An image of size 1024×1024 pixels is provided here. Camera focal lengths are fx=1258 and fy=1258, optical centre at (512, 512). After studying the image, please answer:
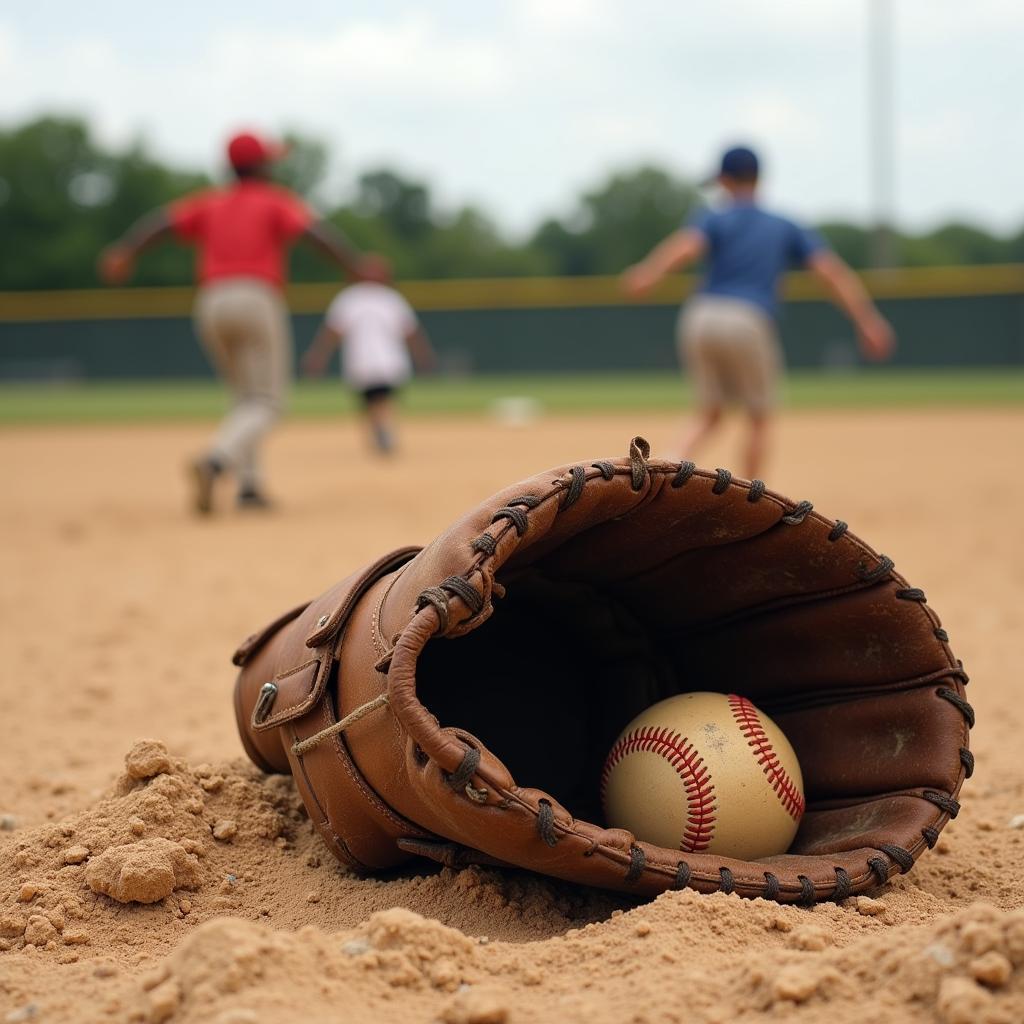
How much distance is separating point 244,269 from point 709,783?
17.9 ft

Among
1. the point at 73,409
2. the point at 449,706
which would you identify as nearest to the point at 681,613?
the point at 449,706

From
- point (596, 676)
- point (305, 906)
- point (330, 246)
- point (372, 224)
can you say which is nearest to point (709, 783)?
point (596, 676)

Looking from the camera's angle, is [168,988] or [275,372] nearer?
[168,988]

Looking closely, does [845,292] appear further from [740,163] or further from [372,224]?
[372,224]

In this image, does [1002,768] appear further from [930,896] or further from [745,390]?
[745,390]

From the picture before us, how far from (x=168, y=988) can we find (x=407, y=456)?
10007mm

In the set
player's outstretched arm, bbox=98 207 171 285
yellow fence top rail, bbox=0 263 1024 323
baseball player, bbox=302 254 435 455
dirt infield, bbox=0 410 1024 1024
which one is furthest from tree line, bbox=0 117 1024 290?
dirt infield, bbox=0 410 1024 1024

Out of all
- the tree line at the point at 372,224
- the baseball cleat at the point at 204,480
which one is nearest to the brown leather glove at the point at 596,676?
the baseball cleat at the point at 204,480

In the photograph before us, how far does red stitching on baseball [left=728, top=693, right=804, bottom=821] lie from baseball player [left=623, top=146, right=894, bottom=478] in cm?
396

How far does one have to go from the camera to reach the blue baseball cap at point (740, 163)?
247 inches

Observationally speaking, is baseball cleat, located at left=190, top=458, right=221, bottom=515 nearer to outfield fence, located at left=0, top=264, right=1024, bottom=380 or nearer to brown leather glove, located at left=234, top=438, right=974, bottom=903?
brown leather glove, located at left=234, top=438, right=974, bottom=903

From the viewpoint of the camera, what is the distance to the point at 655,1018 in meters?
1.56

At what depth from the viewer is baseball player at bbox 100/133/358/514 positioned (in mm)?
6949

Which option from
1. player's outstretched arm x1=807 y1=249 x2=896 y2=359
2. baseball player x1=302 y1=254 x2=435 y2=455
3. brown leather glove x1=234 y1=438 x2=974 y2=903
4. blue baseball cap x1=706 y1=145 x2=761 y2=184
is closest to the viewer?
brown leather glove x1=234 y1=438 x2=974 y2=903
